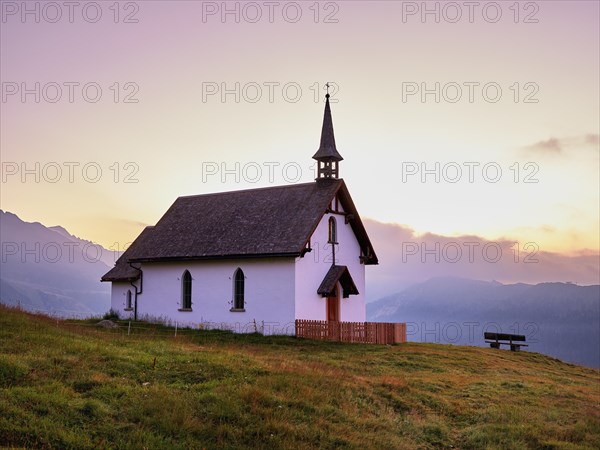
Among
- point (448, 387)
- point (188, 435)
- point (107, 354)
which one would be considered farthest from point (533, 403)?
point (107, 354)

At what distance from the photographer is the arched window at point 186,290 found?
40.5m

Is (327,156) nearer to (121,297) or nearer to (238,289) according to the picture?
(238,289)

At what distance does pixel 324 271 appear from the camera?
37938 mm

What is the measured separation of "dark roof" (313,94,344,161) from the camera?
39938mm

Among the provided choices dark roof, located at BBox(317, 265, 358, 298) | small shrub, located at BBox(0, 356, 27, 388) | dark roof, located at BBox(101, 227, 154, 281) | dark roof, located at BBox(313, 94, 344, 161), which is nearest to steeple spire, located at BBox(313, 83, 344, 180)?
dark roof, located at BBox(313, 94, 344, 161)

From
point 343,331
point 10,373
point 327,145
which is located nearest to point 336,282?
point 343,331

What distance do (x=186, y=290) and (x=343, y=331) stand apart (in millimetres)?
11111

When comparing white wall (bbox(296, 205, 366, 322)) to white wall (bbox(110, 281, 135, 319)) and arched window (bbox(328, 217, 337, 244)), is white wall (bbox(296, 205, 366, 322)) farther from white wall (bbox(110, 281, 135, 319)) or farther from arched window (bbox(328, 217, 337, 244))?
white wall (bbox(110, 281, 135, 319))

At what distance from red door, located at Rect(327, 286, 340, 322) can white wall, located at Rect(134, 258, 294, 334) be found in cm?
367

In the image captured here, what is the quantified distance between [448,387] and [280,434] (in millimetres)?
9726

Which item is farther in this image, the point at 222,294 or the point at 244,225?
the point at 244,225

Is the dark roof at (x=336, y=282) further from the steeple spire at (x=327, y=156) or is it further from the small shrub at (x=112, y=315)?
the small shrub at (x=112, y=315)

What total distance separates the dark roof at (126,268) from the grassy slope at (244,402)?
17370mm

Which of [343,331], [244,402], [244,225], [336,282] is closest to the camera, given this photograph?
[244,402]
